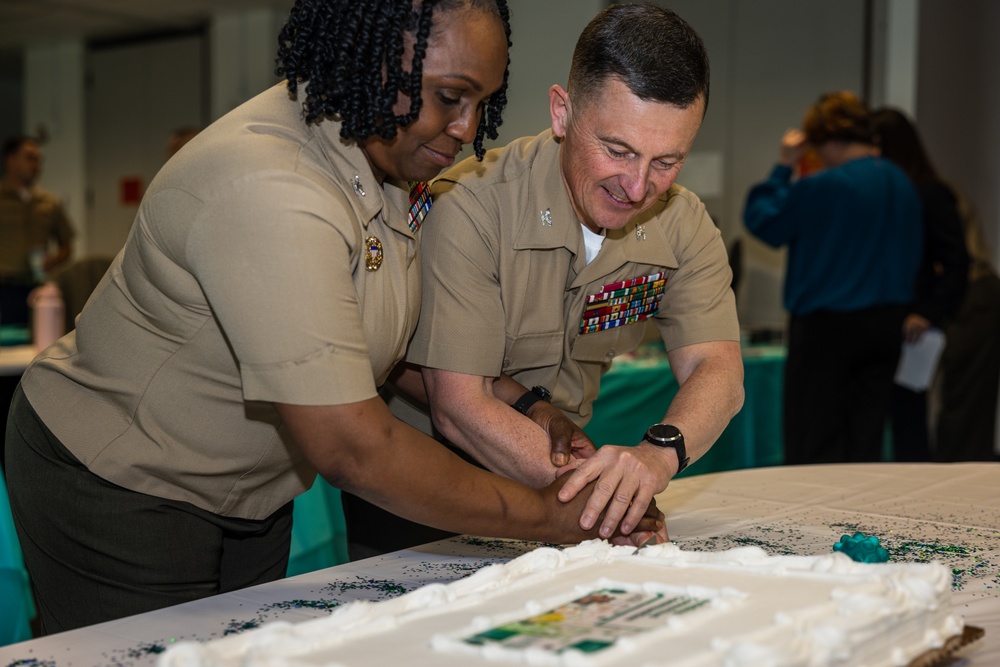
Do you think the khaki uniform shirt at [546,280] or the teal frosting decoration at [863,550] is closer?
the teal frosting decoration at [863,550]

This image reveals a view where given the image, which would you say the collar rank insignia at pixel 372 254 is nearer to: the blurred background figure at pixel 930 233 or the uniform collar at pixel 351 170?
the uniform collar at pixel 351 170

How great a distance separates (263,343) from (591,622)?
1.30 ft

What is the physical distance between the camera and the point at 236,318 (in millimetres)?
993

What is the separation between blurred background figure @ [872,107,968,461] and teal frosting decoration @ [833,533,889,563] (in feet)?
8.96

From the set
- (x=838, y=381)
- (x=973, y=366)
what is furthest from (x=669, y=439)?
(x=973, y=366)

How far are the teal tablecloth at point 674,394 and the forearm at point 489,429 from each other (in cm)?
145

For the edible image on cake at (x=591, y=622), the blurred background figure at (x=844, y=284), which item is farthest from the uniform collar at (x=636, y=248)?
the blurred background figure at (x=844, y=284)

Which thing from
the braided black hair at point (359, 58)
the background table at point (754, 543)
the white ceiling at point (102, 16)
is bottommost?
the background table at point (754, 543)

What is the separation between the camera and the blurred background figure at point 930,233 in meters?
3.75

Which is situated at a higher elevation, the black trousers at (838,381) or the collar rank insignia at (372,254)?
the collar rank insignia at (372,254)

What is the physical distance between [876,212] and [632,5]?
2.41m

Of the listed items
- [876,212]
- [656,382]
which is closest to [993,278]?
[876,212]

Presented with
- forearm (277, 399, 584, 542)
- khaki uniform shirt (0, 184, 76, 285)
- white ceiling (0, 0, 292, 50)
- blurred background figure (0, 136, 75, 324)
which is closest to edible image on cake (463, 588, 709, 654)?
forearm (277, 399, 584, 542)

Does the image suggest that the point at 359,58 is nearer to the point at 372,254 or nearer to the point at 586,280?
the point at 372,254
